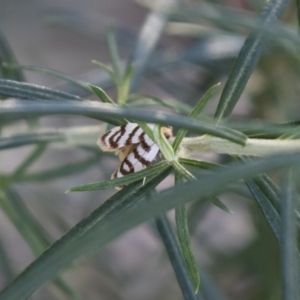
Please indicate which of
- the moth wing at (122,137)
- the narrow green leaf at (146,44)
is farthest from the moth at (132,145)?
the narrow green leaf at (146,44)

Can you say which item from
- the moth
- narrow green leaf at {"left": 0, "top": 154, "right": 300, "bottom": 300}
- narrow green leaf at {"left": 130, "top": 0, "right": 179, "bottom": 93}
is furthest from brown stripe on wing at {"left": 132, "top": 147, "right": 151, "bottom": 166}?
narrow green leaf at {"left": 130, "top": 0, "right": 179, "bottom": 93}

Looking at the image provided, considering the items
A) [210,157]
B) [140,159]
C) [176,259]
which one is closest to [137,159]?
[140,159]

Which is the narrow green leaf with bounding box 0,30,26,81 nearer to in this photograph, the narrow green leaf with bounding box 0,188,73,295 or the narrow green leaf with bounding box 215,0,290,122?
the narrow green leaf with bounding box 0,188,73,295

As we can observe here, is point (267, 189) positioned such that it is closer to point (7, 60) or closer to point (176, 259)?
point (176, 259)

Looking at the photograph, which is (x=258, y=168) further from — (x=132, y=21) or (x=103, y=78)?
(x=132, y=21)

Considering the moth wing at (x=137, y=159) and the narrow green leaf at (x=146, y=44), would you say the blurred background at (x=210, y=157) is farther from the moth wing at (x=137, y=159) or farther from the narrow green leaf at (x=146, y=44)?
the moth wing at (x=137, y=159)

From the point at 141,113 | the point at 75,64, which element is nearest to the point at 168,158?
the point at 141,113
